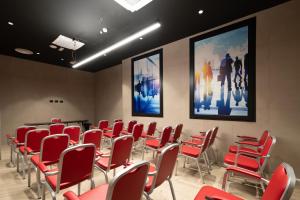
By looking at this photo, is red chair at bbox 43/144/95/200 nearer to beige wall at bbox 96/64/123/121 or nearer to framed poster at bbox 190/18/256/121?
framed poster at bbox 190/18/256/121

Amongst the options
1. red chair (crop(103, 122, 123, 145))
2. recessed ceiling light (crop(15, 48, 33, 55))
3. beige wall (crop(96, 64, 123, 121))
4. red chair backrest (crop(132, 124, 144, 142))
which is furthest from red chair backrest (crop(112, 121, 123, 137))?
recessed ceiling light (crop(15, 48, 33, 55))

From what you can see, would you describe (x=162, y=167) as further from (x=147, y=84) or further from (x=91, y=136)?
(x=147, y=84)

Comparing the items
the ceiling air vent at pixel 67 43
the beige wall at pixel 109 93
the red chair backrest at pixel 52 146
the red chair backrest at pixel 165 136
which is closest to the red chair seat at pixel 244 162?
the red chair backrest at pixel 165 136

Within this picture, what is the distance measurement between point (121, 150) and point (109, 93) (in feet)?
19.7

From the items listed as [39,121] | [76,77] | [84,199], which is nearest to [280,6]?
[84,199]

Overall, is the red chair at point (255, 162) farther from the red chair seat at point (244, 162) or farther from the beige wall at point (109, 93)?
the beige wall at point (109, 93)

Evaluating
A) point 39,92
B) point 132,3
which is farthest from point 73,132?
point 39,92

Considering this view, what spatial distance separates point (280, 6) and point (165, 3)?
2.25m

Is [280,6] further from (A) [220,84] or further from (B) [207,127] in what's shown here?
(B) [207,127]

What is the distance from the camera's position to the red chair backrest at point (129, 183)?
3.21ft

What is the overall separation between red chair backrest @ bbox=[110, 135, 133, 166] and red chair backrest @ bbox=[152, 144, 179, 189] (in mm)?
682

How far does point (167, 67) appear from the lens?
15.8ft

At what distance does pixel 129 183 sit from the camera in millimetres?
1090

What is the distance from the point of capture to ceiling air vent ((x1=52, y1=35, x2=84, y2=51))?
4.39 metres
